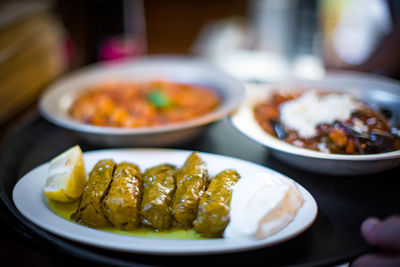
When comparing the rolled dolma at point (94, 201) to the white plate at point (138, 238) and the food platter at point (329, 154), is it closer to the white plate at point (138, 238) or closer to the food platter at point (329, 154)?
the white plate at point (138, 238)

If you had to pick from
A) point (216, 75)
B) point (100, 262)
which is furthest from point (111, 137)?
point (216, 75)

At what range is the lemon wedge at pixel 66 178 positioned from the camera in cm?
152

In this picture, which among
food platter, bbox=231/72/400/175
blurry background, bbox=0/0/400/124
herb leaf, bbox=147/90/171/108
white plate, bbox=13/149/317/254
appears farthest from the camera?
blurry background, bbox=0/0/400/124

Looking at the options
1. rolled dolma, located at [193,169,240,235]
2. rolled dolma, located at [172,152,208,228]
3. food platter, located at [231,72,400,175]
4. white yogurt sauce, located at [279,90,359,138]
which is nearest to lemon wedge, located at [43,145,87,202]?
rolled dolma, located at [172,152,208,228]

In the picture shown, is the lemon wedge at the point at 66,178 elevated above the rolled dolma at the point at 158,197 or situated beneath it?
elevated above

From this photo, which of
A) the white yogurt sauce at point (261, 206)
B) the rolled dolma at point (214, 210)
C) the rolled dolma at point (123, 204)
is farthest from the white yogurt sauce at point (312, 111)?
the rolled dolma at point (123, 204)

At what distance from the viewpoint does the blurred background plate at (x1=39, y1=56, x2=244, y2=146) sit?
2037mm

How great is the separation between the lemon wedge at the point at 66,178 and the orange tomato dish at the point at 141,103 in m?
0.67

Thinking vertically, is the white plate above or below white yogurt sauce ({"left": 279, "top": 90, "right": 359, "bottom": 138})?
below

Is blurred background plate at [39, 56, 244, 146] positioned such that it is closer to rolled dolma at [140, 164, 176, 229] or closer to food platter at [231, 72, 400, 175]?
food platter at [231, 72, 400, 175]

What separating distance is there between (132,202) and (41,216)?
0.40 m

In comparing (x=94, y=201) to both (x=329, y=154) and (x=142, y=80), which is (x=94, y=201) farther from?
(x=142, y=80)

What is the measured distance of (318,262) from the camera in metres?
1.24

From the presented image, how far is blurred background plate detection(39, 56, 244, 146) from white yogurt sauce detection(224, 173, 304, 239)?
76cm
